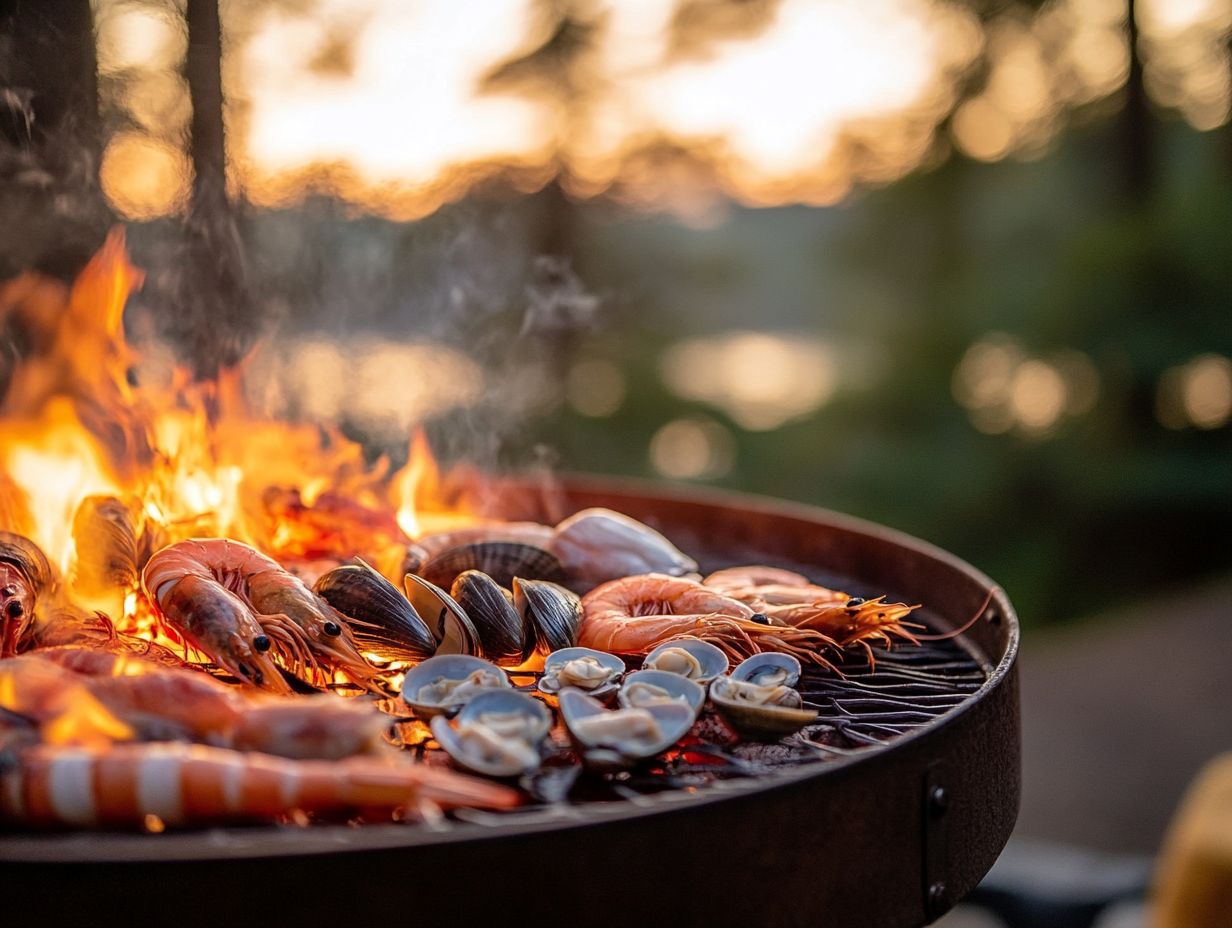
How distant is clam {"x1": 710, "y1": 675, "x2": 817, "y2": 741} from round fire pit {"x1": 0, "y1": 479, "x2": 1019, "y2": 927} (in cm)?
12

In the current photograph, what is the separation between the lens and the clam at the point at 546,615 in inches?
87.5

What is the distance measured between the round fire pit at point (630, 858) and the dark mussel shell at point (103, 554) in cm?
110

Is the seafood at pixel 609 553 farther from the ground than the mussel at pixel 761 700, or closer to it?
farther from the ground

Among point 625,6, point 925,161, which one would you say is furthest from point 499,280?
point 925,161

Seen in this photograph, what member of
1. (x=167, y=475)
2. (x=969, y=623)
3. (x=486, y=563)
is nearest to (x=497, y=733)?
(x=486, y=563)

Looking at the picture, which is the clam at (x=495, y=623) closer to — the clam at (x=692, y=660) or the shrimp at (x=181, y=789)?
the clam at (x=692, y=660)

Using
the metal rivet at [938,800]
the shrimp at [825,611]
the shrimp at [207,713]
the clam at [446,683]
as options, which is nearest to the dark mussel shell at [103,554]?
the shrimp at [207,713]

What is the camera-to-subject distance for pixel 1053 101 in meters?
8.59

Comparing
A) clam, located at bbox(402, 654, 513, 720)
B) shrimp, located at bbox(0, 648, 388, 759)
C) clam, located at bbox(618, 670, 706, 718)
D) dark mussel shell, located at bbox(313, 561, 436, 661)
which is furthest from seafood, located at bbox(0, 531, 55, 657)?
clam, located at bbox(618, 670, 706, 718)

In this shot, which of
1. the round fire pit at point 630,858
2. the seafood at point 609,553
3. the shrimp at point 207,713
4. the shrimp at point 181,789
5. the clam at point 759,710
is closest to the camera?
the round fire pit at point 630,858

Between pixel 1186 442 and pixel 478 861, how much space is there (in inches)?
335

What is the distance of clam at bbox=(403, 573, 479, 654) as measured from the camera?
2.15 meters

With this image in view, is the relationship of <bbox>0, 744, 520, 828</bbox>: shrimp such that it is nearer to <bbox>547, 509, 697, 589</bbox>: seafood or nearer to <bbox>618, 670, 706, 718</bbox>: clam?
<bbox>618, 670, 706, 718</bbox>: clam

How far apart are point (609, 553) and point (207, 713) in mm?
1303
